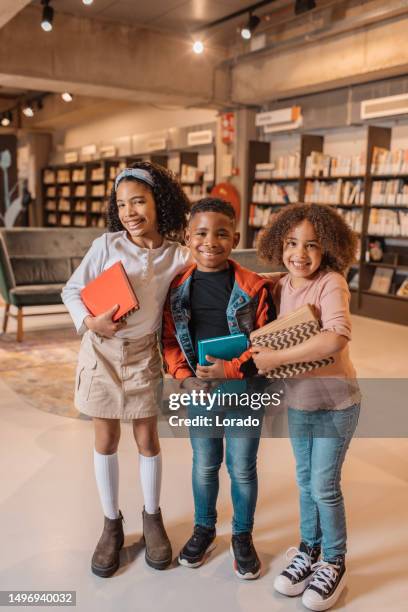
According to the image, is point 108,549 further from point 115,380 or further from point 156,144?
point 156,144

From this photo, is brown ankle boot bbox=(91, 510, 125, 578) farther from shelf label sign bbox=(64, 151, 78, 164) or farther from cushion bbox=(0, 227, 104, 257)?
shelf label sign bbox=(64, 151, 78, 164)

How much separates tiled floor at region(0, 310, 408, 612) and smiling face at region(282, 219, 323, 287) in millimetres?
998

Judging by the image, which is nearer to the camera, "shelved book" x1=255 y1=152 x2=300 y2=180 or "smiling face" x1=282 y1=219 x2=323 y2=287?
"smiling face" x1=282 y1=219 x2=323 y2=287

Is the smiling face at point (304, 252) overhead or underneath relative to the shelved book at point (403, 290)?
overhead

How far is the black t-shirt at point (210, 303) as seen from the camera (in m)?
1.70

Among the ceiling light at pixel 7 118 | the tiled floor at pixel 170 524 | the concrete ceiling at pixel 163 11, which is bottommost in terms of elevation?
the tiled floor at pixel 170 524

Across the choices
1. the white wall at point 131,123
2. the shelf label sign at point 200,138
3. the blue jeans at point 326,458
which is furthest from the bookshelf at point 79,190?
the blue jeans at point 326,458

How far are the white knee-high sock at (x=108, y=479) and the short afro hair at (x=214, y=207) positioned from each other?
0.85 m

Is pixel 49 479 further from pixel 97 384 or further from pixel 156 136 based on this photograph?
pixel 156 136

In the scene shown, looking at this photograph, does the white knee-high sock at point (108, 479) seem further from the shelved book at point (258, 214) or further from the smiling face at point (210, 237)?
the shelved book at point (258, 214)

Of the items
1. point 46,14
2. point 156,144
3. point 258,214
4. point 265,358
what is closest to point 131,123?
point 156,144

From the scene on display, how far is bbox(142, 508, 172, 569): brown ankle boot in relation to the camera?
6.12 ft

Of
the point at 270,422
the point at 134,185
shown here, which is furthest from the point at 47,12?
the point at 270,422

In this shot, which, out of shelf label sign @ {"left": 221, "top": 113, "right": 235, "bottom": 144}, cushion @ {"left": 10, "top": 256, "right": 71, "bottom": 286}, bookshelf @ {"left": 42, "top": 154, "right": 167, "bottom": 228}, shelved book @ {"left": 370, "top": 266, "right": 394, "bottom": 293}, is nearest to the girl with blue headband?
cushion @ {"left": 10, "top": 256, "right": 71, "bottom": 286}
